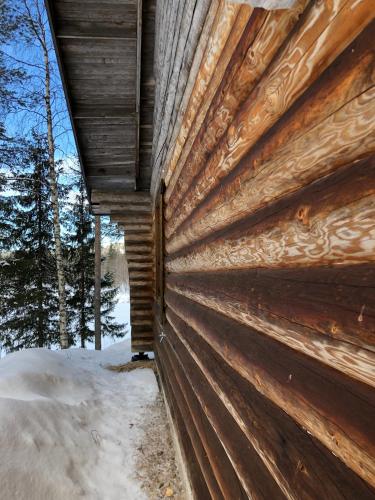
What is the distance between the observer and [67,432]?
147 inches

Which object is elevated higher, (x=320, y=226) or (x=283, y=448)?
(x=320, y=226)

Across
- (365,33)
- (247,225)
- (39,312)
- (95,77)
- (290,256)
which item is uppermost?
(95,77)

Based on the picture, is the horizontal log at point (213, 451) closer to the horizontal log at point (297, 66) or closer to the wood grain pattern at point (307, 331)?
the wood grain pattern at point (307, 331)

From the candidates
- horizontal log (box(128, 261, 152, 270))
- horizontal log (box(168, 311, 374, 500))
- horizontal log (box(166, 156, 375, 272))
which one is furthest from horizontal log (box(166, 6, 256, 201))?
horizontal log (box(128, 261, 152, 270))

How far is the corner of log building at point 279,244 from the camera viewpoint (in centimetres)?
64

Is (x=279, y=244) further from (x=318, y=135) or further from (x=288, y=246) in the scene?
(x=318, y=135)

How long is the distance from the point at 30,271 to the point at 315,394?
14016 millimetres

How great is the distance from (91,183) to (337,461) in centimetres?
656

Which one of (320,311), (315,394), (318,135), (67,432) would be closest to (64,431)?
(67,432)

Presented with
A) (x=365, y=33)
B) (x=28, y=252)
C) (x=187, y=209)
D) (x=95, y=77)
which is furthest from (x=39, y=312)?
(x=365, y=33)

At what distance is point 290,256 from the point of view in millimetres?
927

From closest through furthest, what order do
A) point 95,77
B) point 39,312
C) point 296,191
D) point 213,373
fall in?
point 296,191, point 213,373, point 95,77, point 39,312

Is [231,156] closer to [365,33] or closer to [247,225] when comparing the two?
[247,225]

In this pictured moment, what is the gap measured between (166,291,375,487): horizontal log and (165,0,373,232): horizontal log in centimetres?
73
